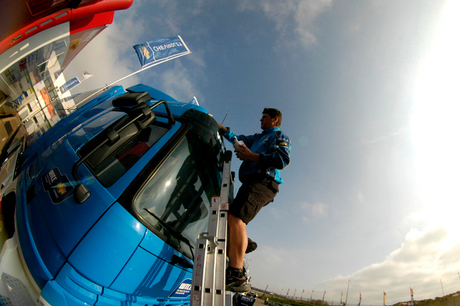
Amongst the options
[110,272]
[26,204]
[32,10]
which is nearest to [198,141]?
[110,272]

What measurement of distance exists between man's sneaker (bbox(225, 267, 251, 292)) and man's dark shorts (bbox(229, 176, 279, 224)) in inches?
18.2

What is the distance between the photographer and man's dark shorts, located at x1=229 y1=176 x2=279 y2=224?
189cm

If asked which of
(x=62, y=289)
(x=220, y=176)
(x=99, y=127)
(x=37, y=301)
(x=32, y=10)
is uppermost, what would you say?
(x=32, y=10)

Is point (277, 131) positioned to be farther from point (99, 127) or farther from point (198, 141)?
point (99, 127)

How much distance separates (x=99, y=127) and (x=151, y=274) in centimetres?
151

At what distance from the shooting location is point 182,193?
1823 millimetres

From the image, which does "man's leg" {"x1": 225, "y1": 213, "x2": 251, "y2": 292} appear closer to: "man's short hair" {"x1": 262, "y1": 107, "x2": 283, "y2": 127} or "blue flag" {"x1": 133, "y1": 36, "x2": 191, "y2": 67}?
"man's short hair" {"x1": 262, "y1": 107, "x2": 283, "y2": 127}

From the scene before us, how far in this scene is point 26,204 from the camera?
1389mm

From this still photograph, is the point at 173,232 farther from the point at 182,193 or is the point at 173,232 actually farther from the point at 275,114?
the point at 275,114

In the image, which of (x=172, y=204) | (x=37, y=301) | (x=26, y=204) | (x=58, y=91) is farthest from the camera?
(x=58, y=91)

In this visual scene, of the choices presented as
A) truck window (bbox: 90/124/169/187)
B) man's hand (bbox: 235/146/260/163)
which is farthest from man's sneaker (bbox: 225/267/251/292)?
truck window (bbox: 90/124/169/187)

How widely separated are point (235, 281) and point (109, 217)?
120 cm

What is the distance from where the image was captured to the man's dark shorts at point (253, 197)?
6.19ft

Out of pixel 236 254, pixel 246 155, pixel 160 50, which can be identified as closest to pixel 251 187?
pixel 246 155
